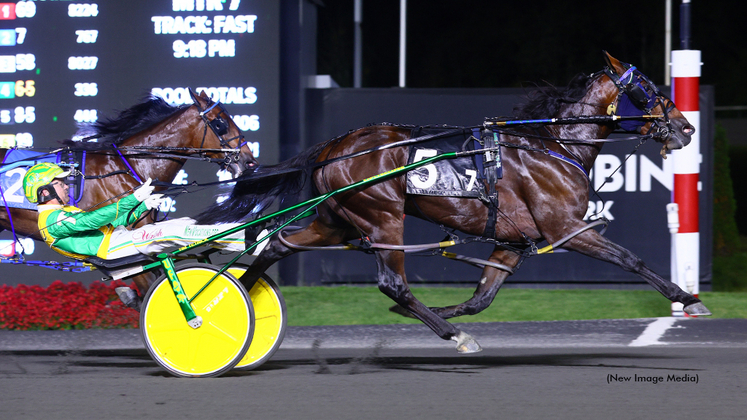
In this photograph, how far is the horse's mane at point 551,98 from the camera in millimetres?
5652

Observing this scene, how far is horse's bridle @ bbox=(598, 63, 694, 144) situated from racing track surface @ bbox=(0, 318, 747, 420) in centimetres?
149

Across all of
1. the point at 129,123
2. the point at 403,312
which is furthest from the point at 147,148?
the point at 403,312

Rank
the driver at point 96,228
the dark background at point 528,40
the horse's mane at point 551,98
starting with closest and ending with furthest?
the driver at point 96,228
the horse's mane at point 551,98
the dark background at point 528,40

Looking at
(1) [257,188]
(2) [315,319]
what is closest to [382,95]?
(2) [315,319]

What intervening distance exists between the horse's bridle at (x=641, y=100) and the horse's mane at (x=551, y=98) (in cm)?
22

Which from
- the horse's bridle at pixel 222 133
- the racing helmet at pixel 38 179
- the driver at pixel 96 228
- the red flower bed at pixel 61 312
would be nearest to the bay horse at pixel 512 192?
the driver at pixel 96 228

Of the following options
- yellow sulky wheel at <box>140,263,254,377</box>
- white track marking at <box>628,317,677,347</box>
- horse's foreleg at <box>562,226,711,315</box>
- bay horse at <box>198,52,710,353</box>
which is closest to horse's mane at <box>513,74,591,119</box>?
bay horse at <box>198,52,710,353</box>

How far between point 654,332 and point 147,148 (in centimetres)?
407

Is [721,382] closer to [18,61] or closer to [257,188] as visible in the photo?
[257,188]

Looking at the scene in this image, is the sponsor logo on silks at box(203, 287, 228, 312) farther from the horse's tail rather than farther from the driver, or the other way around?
the horse's tail

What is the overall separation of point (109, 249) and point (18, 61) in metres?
3.65

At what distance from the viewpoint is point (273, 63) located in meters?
8.16

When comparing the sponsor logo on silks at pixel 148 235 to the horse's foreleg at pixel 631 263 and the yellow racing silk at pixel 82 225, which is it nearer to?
the yellow racing silk at pixel 82 225

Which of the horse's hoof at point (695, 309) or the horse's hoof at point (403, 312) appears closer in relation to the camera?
the horse's hoof at point (695, 309)
